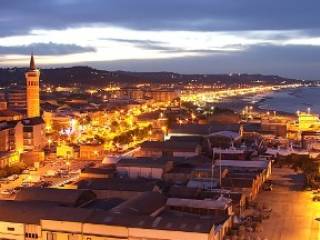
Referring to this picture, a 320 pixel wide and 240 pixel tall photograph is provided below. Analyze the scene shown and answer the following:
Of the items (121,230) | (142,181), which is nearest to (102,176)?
(142,181)

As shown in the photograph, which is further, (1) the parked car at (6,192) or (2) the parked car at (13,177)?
(2) the parked car at (13,177)

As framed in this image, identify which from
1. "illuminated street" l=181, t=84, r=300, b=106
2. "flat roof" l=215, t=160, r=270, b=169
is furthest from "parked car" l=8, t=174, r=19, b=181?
"illuminated street" l=181, t=84, r=300, b=106

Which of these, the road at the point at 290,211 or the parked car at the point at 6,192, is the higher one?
the parked car at the point at 6,192

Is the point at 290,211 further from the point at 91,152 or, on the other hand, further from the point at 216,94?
the point at 216,94

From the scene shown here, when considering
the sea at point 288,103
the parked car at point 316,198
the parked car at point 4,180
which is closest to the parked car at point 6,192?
the parked car at point 4,180

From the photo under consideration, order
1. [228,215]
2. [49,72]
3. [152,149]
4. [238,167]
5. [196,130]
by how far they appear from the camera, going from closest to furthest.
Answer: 1. [228,215]
2. [238,167]
3. [152,149]
4. [196,130]
5. [49,72]

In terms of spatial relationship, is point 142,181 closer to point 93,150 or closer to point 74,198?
point 74,198

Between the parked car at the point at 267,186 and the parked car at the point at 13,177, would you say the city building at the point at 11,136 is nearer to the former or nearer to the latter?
the parked car at the point at 13,177

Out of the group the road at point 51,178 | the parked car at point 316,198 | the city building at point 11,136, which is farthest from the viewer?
the city building at point 11,136
